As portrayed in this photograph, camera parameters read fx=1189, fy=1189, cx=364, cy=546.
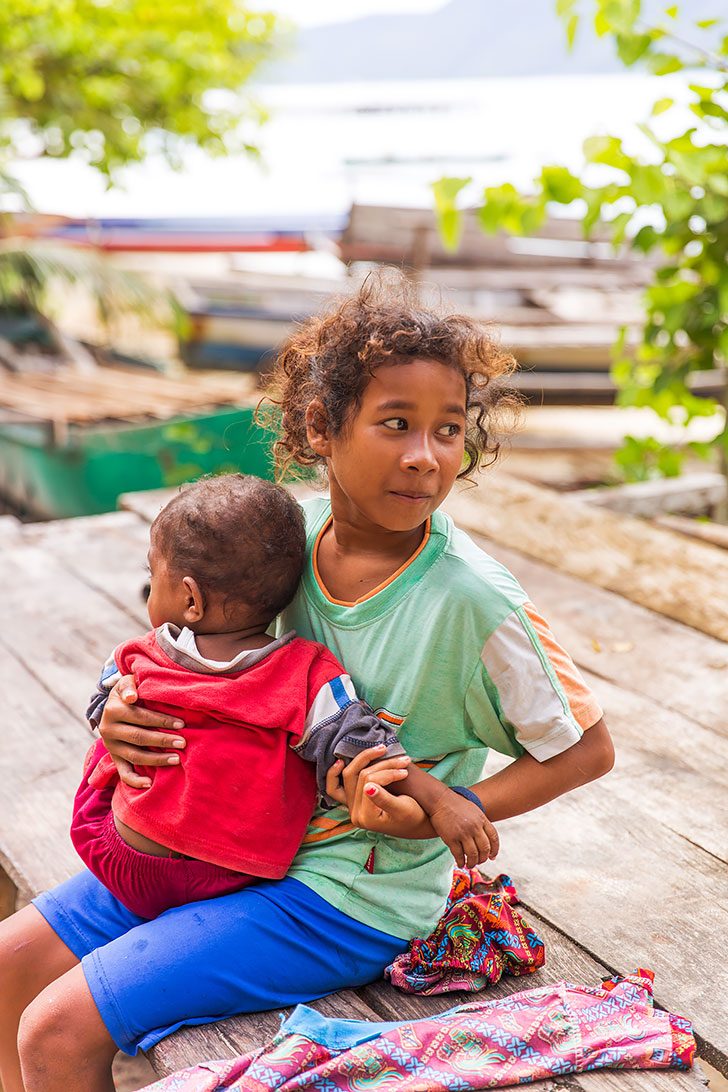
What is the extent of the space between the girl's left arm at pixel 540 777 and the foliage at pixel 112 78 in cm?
835

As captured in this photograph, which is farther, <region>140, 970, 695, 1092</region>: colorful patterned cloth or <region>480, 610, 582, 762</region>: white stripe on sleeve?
<region>480, 610, 582, 762</region>: white stripe on sleeve

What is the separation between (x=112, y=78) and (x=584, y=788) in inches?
353

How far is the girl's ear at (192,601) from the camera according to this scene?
171 centimetres

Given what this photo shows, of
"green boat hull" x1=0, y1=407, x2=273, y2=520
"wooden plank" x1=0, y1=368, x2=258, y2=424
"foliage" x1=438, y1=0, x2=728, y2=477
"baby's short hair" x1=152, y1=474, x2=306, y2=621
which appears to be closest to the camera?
"baby's short hair" x1=152, y1=474, x2=306, y2=621

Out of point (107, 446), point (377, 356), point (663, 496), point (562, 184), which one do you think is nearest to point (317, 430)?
point (377, 356)

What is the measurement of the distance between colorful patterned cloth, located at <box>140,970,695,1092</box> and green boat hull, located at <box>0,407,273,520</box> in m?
4.21

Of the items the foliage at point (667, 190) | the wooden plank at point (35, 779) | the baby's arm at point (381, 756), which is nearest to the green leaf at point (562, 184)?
the foliage at point (667, 190)

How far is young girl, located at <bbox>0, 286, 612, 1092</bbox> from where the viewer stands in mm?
1610

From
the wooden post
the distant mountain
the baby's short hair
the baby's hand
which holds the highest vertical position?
the distant mountain

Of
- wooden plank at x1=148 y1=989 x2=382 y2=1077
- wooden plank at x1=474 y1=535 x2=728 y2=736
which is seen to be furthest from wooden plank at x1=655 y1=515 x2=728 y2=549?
wooden plank at x1=148 y1=989 x2=382 y2=1077

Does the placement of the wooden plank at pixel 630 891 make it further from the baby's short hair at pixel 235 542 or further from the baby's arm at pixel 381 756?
the baby's short hair at pixel 235 542

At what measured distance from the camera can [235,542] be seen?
5.61 ft

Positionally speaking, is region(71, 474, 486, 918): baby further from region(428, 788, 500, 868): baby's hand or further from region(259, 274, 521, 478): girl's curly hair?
region(259, 274, 521, 478): girl's curly hair

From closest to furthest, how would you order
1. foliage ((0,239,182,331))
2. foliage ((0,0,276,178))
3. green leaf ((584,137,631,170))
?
green leaf ((584,137,631,170))
foliage ((0,239,182,331))
foliage ((0,0,276,178))
